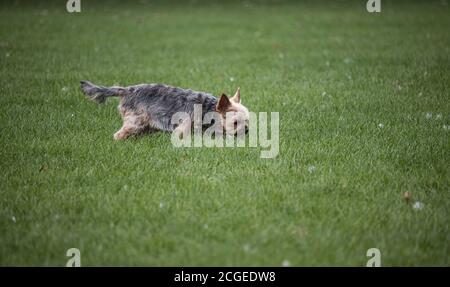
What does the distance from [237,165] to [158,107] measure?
5.21 ft

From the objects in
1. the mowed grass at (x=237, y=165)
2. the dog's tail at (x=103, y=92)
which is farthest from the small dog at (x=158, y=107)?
the mowed grass at (x=237, y=165)

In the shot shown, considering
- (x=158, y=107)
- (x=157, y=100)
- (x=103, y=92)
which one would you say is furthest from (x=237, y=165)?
(x=103, y=92)

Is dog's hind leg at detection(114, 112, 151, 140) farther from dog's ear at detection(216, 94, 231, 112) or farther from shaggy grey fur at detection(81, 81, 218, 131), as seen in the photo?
dog's ear at detection(216, 94, 231, 112)

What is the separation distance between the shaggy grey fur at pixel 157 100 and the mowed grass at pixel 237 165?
0.33m

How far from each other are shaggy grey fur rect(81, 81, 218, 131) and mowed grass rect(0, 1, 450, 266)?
1.10 feet

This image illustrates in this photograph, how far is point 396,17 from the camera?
17.5 m

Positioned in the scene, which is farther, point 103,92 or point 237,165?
point 103,92

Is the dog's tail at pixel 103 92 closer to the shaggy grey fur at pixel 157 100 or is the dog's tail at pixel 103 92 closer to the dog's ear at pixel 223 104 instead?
the shaggy grey fur at pixel 157 100

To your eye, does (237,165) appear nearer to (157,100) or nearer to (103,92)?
(157,100)

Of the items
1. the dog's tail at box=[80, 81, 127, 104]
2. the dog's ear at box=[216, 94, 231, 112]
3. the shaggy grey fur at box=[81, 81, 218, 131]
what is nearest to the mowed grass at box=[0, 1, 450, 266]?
the shaggy grey fur at box=[81, 81, 218, 131]

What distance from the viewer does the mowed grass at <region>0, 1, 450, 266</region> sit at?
4383mm

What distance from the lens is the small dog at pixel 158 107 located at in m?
6.91

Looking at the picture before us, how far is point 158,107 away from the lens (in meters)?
6.94
